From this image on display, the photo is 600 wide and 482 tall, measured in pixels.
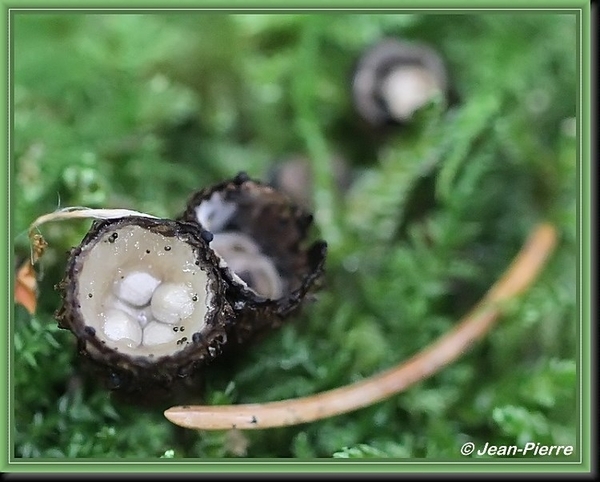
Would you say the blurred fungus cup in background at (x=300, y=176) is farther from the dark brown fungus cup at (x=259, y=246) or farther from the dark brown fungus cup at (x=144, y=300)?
the dark brown fungus cup at (x=144, y=300)

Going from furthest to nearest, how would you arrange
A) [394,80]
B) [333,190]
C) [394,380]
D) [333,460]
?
1. [394,80]
2. [333,190]
3. [394,380]
4. [333,460]

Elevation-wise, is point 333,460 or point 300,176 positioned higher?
point 300,176

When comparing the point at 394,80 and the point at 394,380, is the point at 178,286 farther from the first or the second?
the point at 394,80

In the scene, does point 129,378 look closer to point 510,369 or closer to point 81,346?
point 81,346

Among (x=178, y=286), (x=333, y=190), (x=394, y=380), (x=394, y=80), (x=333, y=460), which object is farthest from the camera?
(x=394, y=80)

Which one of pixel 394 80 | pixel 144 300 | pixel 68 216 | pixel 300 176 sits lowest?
pixel 144 300

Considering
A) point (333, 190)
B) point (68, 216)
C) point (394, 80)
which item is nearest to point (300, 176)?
point (333, 190)

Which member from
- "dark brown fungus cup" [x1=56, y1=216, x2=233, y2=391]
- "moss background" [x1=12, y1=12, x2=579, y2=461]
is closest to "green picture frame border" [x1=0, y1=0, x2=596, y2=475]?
"moss background" [x1=12, y1=12, x2=579, y2=461]

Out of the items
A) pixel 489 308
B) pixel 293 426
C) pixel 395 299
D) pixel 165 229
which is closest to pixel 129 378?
pixel 165 229
